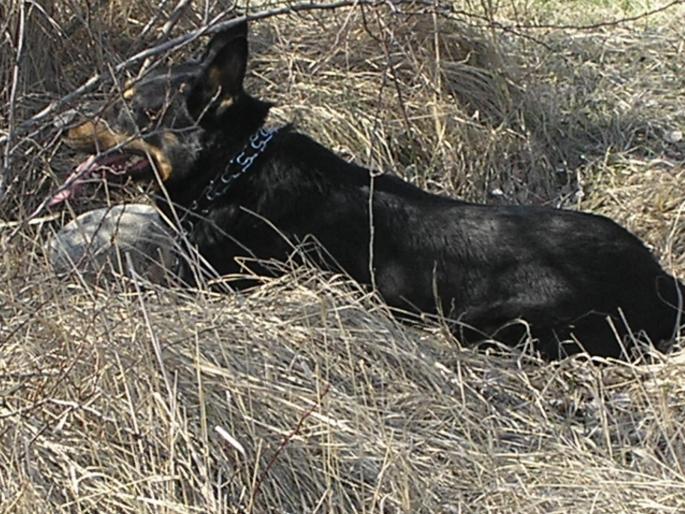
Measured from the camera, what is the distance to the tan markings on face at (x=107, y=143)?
5137 millimetres

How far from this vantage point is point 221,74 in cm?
519

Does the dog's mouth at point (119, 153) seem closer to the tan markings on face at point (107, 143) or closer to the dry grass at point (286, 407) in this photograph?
the tan markings on face at point (107, 143)

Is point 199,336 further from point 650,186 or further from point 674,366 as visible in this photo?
point 650,186

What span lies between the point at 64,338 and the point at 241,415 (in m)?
0.59

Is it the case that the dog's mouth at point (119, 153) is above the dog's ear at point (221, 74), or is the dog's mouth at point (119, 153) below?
below

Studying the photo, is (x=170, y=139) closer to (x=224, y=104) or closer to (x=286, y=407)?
(x=224, y=104)

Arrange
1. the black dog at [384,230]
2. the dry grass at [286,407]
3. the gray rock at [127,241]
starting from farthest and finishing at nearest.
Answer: the black dog at [384,230] < the gray rock at [127,241] < the dry grass at [286,407]

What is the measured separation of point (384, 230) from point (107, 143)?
48.6 inches

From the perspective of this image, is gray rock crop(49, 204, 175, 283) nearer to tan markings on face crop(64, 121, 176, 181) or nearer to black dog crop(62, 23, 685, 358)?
black dog crop(62, 23, 685, 358)

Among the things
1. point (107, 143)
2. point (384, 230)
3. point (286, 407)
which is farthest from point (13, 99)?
point (384, 230)

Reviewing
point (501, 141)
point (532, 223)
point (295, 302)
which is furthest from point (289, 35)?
point (295, 302)

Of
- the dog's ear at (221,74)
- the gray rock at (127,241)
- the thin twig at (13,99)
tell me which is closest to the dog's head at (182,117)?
the dog's ear at (221,74)

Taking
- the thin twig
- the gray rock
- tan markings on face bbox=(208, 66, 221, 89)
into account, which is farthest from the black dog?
the thin twig

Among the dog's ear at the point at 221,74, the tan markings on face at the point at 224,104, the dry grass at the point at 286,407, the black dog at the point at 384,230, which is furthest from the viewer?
the tan markings on face at the point at 224,104
